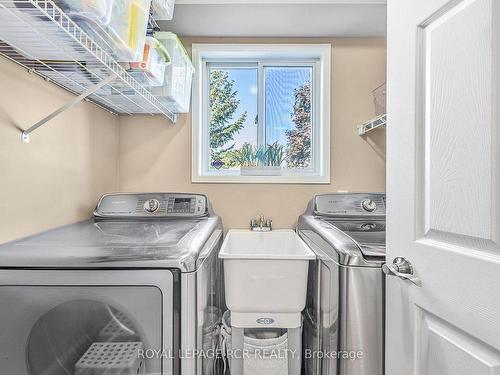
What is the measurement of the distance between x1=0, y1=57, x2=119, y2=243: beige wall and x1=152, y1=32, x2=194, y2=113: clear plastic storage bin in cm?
46

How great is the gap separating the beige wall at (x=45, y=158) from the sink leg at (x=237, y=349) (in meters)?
1.00

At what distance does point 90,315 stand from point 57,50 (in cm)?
96

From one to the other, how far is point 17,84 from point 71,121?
387 mm

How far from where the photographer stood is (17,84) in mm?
1239

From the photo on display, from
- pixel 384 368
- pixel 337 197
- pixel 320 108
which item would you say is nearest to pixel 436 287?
pixel 384 368

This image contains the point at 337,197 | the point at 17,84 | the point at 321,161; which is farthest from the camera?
the point at 321,161

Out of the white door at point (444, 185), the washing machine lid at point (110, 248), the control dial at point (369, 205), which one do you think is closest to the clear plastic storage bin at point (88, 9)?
the washing machine lid at point (110, 248)

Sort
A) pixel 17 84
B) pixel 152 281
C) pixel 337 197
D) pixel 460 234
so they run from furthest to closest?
pixel 337 197 < pixel 17 84 < pixel 152 281 < pixel 460 234

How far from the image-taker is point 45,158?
4.65 ft

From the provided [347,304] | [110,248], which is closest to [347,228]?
[347,304]

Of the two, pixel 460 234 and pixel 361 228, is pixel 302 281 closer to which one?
pixel 361 228

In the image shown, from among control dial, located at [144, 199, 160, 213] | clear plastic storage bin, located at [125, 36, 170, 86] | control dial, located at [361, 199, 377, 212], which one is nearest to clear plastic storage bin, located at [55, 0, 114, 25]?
clear plastic storage bin, located at [125, 36, 170, 86]

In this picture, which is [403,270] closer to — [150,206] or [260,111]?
[150,206]

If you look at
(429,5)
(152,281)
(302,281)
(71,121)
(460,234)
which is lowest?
(302,281)
